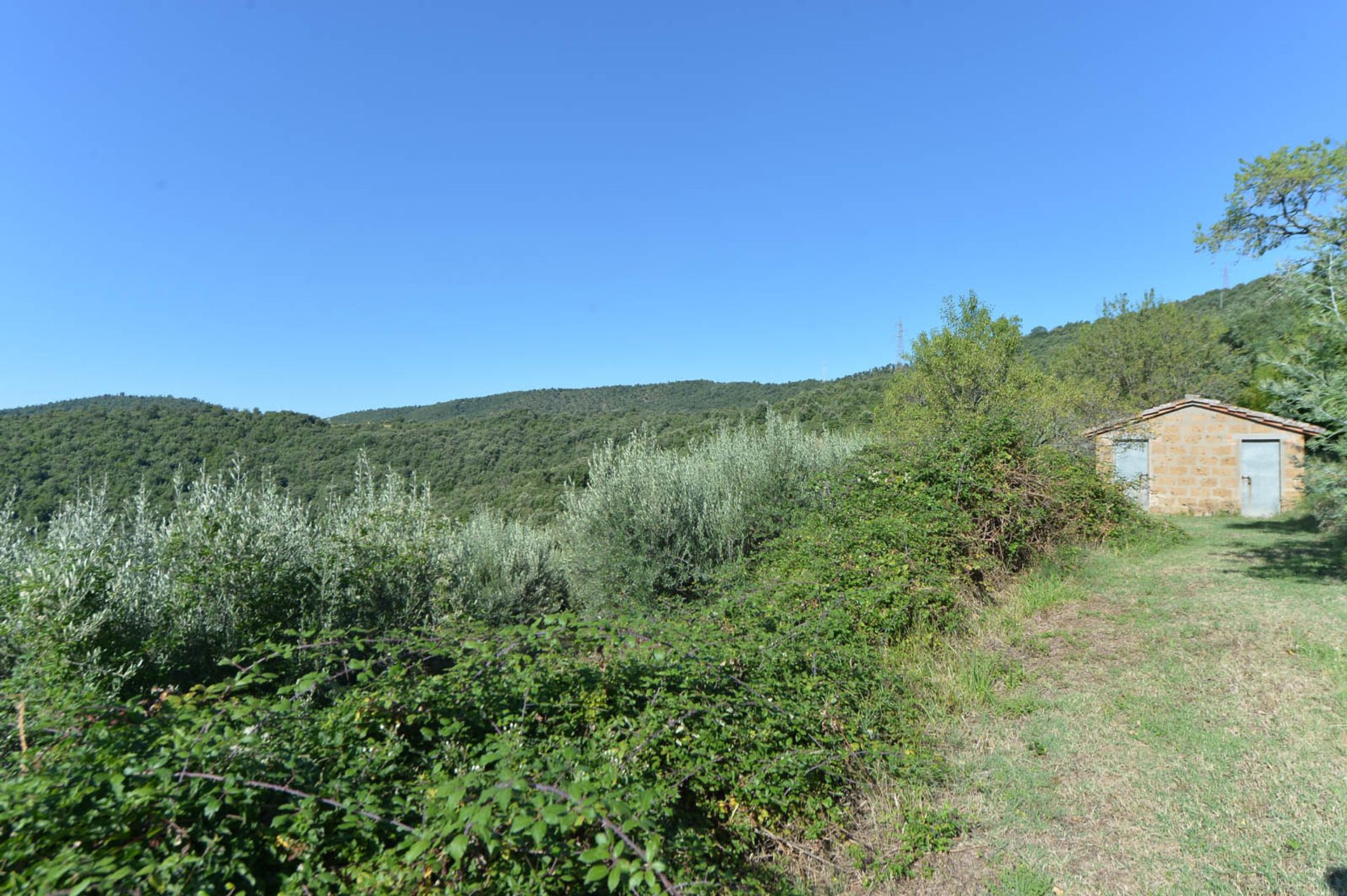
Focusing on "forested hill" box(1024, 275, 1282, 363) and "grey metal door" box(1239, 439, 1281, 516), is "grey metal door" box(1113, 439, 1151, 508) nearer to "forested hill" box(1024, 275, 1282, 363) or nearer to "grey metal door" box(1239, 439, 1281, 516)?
"grey metal door" box(1239, 439, 1281, 516)

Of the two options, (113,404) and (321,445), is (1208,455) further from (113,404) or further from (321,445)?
(113,404)

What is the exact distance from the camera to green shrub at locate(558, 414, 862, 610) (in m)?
8.78

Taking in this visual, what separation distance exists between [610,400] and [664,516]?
50.1m

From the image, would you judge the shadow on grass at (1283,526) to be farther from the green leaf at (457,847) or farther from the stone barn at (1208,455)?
the green leaf at (457,847)

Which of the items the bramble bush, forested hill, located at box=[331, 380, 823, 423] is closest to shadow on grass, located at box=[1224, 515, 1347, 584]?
the bramble bush

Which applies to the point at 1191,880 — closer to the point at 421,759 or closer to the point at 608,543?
the point at 421,759

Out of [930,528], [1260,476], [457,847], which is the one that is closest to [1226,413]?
[1260,476]

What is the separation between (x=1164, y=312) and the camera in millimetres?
25625

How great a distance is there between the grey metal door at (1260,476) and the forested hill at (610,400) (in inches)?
1487

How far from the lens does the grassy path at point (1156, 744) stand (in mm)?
2682

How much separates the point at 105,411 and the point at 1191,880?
31161 mm

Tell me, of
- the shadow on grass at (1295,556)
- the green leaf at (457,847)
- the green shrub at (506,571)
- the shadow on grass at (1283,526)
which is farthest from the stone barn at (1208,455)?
the green leaf at (457,847)

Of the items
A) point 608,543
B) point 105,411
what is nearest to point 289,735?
point 608,543

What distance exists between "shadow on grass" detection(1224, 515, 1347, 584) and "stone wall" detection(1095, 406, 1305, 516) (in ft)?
14.2
